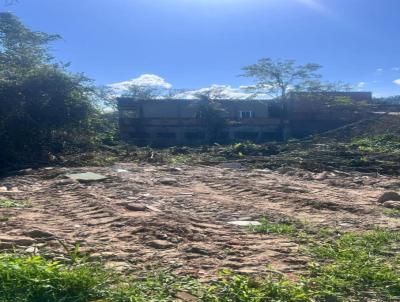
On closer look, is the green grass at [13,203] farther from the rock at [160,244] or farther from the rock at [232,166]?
the rock at [232,166]

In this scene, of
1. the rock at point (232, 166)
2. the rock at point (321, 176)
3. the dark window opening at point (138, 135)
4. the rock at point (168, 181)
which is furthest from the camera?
the dark window opening at point (138, 135)

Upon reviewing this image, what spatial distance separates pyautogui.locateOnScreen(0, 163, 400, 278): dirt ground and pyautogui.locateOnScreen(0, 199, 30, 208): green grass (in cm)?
16

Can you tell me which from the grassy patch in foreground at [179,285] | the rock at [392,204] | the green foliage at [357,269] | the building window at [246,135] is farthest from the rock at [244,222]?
the building window at [246,135]

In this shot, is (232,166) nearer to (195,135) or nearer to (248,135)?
(195,135)

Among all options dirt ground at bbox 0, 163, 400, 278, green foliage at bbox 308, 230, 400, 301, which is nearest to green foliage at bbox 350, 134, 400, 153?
dirt ground at bbox 0, 163, 400, 278

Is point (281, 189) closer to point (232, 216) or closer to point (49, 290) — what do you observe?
point (232, 216)

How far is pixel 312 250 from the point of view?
3.81 meters

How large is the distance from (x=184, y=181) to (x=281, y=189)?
210 cm

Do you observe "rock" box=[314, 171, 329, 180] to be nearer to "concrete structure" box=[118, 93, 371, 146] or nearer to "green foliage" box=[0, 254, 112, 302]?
"green foliage" box=[0, 254, 112, 302]

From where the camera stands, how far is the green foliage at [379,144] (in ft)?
47.2

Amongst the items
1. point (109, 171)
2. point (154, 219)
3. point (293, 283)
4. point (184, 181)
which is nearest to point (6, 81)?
point (109, 171)

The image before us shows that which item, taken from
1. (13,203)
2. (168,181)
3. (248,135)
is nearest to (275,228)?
(13,203)

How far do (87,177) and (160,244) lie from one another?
5.30 metres

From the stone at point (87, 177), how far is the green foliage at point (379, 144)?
8.70 metres
